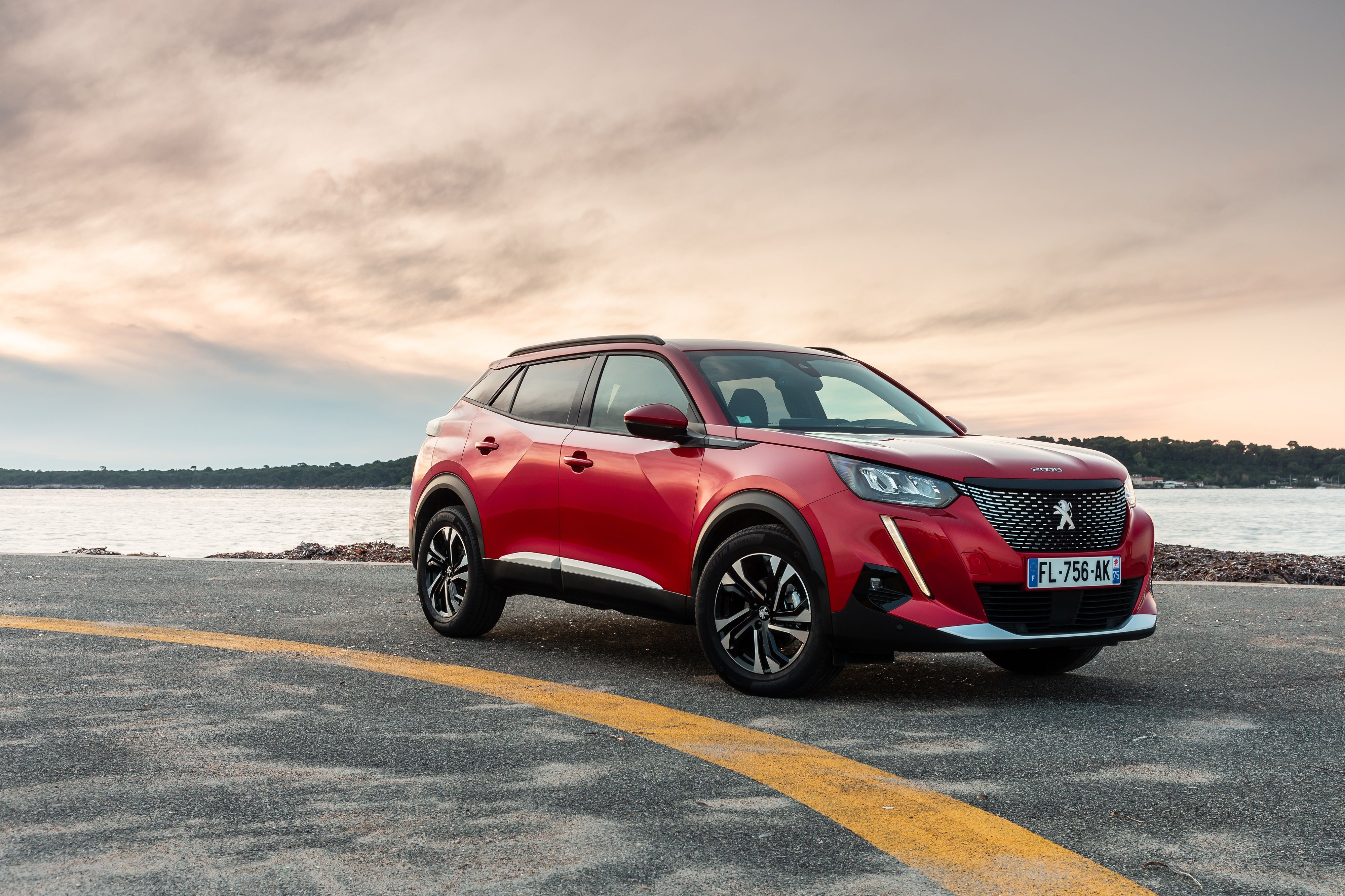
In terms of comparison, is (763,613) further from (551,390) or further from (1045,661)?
(551,390)

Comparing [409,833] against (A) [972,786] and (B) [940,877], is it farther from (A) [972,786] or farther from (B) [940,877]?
(A) [972,786]

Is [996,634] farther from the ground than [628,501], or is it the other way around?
[628,501]

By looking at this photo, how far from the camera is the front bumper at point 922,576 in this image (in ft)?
16.0

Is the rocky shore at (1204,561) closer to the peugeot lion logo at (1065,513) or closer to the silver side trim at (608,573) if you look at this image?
the silver side trim at (608,573)

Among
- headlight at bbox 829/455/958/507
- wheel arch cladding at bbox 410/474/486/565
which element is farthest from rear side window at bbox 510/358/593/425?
headlight at bbox 829/455/958/507

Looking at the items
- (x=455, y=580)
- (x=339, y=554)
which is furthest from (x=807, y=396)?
(x=339, y=554)

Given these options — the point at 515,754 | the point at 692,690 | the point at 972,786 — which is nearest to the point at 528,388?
the point at 692,690

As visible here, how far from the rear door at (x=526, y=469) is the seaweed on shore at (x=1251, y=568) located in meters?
7.33

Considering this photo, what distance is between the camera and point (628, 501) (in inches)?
237

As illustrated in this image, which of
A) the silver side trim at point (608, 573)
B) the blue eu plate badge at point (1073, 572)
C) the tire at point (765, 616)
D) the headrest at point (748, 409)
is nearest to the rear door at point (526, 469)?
the silver side trim at point (608, 573)

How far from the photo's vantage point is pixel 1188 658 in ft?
21.3

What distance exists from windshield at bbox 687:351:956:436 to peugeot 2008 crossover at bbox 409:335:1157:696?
0.06 feet

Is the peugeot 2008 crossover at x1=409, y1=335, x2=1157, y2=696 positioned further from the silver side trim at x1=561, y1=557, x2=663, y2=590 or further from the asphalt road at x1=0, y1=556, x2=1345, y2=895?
the asphalt road at x1=0, y1=556, x2=1345, y2=895

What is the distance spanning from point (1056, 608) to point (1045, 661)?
1.13 meters
